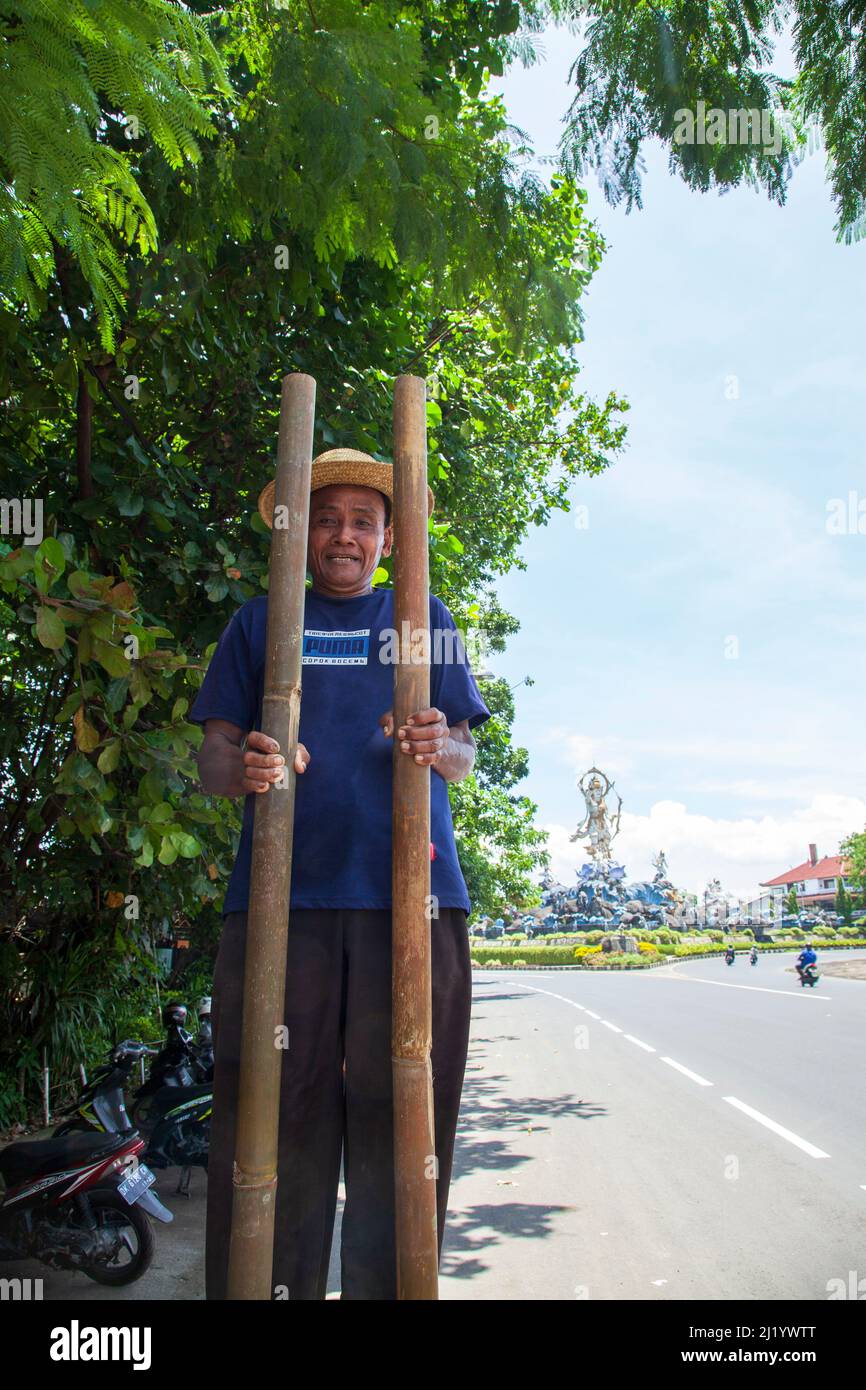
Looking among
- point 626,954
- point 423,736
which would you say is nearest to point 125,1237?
point 423,736

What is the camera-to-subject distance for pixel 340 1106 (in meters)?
1.91

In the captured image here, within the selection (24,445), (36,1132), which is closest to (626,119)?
(24,445)

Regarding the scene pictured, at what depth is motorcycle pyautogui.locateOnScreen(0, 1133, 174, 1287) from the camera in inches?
176

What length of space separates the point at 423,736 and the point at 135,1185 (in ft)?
12.5

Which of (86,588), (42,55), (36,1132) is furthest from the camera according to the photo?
(36,1132)

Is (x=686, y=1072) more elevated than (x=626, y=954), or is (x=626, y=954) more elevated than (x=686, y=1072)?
(x=686, y=1072)

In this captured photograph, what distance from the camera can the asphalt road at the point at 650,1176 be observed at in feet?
14.4

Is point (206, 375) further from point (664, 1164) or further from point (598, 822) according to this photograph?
point (598, 822)

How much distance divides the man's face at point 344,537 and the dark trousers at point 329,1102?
754 millimetres

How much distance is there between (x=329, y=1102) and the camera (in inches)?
74.3

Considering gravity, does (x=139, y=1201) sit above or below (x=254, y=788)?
below

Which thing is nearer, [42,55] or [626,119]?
[42,55]

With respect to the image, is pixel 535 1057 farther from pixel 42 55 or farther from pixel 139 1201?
pixel 42 55
